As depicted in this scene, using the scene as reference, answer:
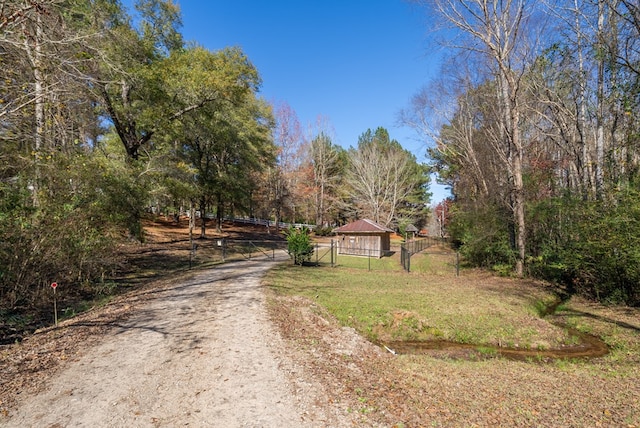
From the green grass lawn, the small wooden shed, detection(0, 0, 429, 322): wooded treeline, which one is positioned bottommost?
the green grass lawn

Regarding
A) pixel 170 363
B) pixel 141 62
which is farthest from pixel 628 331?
pixel 141 62

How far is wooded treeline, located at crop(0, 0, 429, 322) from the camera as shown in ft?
18.3

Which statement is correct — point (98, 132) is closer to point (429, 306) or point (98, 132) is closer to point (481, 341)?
point (429, 306)

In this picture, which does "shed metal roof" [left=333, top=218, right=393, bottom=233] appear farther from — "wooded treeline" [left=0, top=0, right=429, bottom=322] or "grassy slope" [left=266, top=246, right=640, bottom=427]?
"wooded treeline" [left=0, top=0, right=429, bottom=322]

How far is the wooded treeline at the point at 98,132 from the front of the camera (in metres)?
5.57

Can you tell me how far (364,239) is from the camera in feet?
79.6

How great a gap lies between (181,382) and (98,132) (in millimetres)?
19378

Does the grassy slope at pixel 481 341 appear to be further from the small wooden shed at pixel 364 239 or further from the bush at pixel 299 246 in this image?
the small wooden shed at pixel 364 239

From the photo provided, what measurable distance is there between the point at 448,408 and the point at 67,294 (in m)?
9.76

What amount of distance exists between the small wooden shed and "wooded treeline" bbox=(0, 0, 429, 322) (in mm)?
9758

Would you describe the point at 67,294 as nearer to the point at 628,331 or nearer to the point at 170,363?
the point at 170,363

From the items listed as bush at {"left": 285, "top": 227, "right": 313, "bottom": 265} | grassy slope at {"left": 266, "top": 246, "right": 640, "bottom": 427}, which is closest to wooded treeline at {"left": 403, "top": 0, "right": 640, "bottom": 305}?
grassy slope at {"left": 266, "top": 246, "right": 640, "bottom": 427}

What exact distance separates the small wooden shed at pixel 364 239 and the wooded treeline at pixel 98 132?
32.0 ft

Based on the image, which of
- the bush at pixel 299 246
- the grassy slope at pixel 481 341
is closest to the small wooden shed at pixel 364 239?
the bush at pixel 299 246
